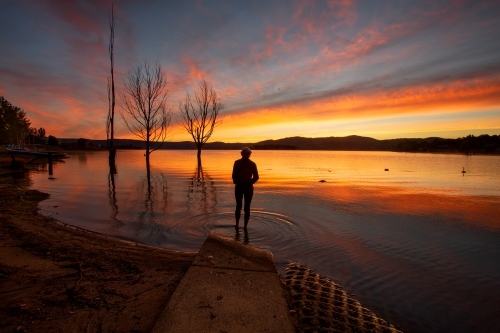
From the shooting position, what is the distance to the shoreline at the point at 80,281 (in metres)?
3.06

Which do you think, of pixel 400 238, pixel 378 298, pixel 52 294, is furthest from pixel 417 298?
pixel 52 294

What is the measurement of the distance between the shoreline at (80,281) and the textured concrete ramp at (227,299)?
31 cm

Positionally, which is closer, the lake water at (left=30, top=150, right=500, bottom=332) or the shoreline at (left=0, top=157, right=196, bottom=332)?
the shoreline at (left=0, top=157, right=196, bottom=332)

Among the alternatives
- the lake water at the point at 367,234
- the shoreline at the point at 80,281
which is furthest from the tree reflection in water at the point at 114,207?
the shoreline at the point at 80,281

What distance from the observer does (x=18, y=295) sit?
138 inches

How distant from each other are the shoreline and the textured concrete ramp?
31cm

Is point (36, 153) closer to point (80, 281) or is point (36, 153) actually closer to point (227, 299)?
point (80, 281)

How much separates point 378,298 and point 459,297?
144 centimetres

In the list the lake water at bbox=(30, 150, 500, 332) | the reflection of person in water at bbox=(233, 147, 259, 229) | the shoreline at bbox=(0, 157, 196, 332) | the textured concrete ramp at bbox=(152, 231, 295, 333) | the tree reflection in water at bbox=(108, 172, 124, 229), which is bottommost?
the lake water at bbox=(30, 150, 500, 332)

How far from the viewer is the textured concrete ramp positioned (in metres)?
2.94

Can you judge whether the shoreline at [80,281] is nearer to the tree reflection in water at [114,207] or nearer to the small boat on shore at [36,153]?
the tree reflection in water at [114,207]

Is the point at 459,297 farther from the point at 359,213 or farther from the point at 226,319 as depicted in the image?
the point at 359,213

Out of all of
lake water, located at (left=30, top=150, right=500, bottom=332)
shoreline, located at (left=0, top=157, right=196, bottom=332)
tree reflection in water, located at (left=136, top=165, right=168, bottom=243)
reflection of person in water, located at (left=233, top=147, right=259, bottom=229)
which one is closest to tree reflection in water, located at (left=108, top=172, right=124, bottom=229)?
lake water, located at (left=30, top=150, right=500, bottom=332)

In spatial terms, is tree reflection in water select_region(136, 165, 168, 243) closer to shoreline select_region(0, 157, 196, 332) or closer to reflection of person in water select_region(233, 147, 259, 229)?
shoreline select_region(0, 157, 196, 332)
